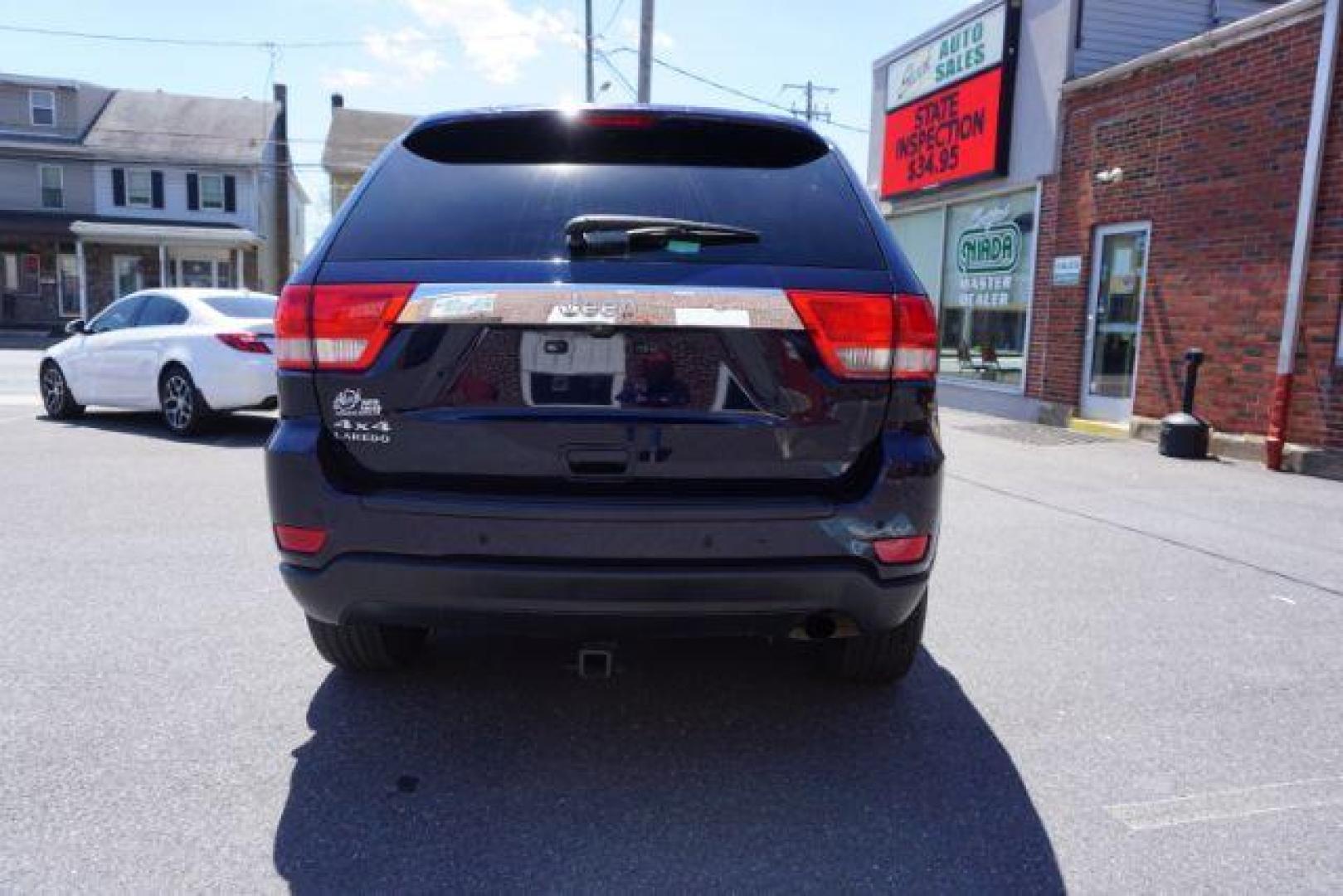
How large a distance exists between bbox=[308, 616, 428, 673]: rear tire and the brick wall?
27.6 ft

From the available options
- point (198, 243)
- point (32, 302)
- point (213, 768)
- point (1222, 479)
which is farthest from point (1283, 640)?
point (32, 302)

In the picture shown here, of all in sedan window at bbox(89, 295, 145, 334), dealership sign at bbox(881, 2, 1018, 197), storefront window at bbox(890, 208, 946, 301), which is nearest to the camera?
sedan window at bbox(89, 295, 145, 334)

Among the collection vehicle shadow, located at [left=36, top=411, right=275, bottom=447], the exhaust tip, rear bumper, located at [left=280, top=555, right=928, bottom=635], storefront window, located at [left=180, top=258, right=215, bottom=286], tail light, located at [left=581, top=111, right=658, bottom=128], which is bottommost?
vehicle shadow, located at [left=36, top=411, right=275, bottom=447]

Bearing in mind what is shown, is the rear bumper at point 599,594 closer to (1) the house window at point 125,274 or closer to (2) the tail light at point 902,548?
(2) the tail light at point 902,548

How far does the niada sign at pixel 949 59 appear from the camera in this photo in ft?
42.2

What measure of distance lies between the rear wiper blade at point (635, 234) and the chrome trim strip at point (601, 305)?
0.43 ft

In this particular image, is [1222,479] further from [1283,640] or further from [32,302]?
[32,302]

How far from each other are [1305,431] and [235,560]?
876 centimetres

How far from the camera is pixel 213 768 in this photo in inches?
108

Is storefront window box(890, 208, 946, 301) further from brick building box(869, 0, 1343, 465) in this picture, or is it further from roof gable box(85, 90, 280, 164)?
roof gable box(85, 90, 280, 164)

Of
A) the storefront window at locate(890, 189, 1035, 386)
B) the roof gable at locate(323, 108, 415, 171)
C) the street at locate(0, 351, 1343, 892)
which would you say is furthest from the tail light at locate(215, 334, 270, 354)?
the roof gable at locate(323, 108, 415, 171)

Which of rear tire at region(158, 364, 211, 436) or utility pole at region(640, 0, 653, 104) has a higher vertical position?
utility pole at region(640, 0, 653, 104)

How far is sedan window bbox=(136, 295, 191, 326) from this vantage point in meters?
9.44

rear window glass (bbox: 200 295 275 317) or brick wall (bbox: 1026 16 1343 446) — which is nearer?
brick wall (bbox: 1026 16 1343 446)
